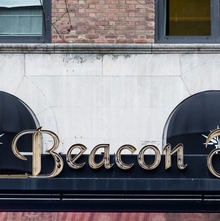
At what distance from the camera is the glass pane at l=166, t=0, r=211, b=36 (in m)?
17.9

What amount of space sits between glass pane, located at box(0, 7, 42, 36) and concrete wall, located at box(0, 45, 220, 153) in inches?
20.2

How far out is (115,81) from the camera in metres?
17.4

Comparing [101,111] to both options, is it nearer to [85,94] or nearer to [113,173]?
[85,94]

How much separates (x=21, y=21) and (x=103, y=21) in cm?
137

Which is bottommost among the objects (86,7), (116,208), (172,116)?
(116,208)

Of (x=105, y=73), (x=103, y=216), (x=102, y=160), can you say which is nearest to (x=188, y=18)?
(x=105, y=73)

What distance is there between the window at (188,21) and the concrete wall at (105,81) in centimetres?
38

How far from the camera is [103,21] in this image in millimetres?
17547

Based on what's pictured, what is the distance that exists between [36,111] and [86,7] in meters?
1.86

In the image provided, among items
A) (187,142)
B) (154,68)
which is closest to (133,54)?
(154,68)

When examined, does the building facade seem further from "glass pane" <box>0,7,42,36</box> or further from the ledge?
"glass pane" <box>0,7,42,36</box>

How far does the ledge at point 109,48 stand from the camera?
1734cm

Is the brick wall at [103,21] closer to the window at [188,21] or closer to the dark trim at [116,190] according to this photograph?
the window at [188,21]

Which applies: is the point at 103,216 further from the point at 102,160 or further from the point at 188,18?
the point at 188,18
